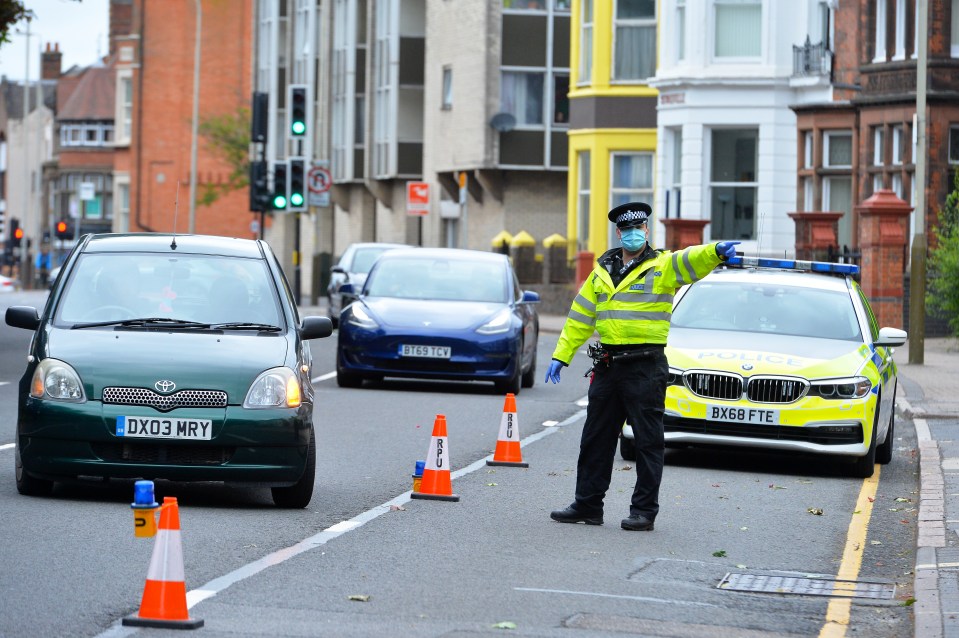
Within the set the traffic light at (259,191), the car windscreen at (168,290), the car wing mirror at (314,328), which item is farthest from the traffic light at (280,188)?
the car wing mirror at (314,328)

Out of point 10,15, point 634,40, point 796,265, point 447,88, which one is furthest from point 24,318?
point 447,88

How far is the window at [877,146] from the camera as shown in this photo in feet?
119

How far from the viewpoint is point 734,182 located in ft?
128

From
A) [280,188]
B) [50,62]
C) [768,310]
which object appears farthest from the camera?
[50,62]

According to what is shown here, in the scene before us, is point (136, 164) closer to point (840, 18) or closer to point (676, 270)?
point (840, 18)

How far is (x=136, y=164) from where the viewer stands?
8331 centimetres

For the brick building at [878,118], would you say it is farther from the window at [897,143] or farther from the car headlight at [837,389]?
the car headlight at [837,389]

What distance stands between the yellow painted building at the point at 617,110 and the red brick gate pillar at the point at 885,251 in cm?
1163

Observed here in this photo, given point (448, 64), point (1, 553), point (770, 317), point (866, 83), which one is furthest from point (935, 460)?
point (448, 64)

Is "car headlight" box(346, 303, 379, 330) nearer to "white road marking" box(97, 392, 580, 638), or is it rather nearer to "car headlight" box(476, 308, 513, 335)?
"car headlight" box(476, 308, 513, 335)

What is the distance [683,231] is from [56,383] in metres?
28.2

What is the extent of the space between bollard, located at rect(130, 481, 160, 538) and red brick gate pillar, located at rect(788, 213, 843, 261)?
26.9 metres

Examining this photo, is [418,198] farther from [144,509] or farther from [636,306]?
[144,509]

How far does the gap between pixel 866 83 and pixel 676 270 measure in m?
26.6
